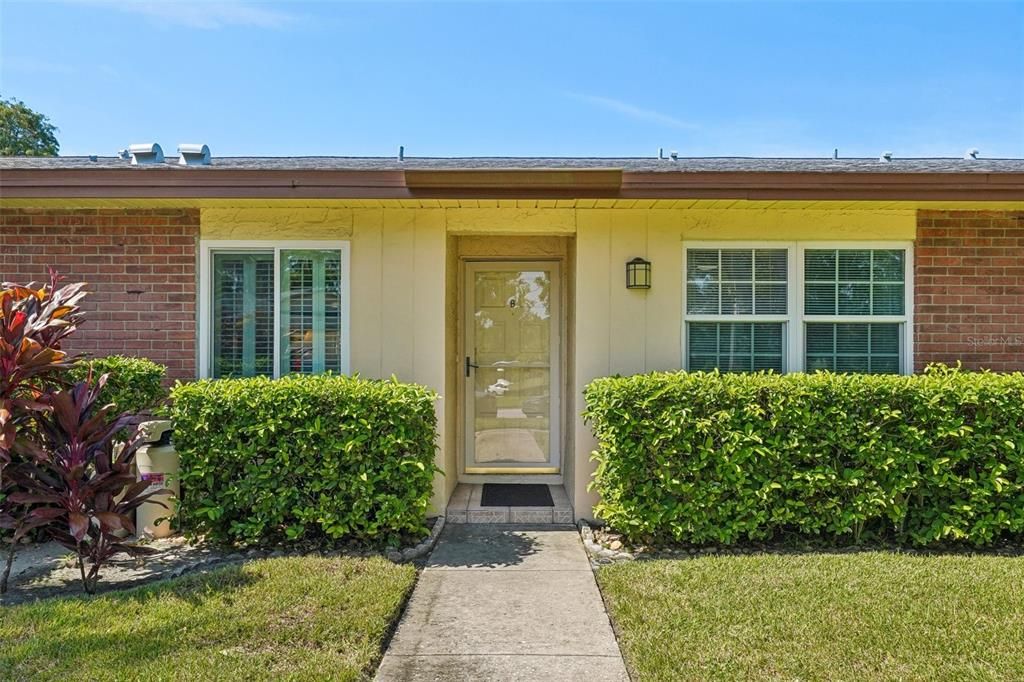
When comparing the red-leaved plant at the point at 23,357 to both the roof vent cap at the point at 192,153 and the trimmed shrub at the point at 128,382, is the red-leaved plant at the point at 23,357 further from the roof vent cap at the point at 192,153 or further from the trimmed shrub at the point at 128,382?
the roof vent cap at the point at 192,153

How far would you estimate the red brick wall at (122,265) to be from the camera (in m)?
5.07

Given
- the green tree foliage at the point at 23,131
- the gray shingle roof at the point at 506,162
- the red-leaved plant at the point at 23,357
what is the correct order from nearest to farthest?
1. the red-leaved plant at the point at 23,357
2. the gray shingle roof at the point at 506,162
3. the green tree foliage at the point at 23,131

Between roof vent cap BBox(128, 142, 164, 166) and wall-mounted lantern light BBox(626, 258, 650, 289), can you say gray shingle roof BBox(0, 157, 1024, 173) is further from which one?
wall-mounted lantern light BBox(626, 258, 650, 289)

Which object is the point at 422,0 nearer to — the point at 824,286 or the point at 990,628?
the point at 824,286

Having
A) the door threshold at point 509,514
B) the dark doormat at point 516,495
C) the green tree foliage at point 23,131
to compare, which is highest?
the green tree foliage at point 23,131

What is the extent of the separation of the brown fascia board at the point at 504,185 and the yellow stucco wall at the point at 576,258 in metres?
0.50

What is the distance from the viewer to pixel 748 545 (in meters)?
4.34

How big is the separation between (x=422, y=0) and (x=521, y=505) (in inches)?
219

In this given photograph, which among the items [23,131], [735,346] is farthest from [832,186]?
[23,131]

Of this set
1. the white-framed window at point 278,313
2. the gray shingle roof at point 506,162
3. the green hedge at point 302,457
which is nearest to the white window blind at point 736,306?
the gray shingle roof at point 506,162

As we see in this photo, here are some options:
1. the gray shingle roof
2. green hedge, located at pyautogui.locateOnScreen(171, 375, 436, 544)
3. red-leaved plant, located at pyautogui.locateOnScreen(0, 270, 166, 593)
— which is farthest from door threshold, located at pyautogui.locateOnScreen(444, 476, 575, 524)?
the gray shingle roof

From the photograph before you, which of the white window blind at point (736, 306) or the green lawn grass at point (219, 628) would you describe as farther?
the white window blind at point (736, 306)

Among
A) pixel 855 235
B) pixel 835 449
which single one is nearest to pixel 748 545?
pixel 835 449

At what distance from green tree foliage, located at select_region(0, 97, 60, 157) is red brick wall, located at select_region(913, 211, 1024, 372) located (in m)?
28.0
